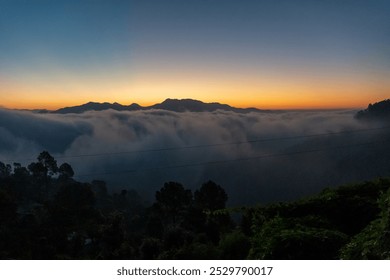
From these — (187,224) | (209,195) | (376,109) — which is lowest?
(187,224)

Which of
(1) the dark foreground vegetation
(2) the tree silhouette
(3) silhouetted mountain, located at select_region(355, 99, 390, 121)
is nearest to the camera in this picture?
(1) the dark foreground vegetation

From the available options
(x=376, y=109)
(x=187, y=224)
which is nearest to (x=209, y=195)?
(x=187, y=224)

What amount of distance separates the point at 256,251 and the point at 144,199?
4966 cm

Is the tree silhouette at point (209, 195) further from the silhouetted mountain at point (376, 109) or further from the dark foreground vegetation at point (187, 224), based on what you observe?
the silhouetted mountain at point (376, 109)

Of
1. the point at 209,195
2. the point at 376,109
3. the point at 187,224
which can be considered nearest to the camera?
the point at 376,109

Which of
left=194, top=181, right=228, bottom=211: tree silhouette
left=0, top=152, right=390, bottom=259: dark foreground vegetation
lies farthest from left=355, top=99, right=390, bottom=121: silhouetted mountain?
left=194, top=181, right=228, bottom=211: tree silhouette

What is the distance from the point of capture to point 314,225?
17.5 feet

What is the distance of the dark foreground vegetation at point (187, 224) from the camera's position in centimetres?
461

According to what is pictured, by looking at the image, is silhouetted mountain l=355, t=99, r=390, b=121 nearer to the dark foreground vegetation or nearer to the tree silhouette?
the dark foreground vegetation

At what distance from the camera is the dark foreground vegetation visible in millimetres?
4613

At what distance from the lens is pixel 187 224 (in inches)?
928

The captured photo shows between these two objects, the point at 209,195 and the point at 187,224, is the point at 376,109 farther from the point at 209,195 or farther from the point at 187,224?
the point at 209,195

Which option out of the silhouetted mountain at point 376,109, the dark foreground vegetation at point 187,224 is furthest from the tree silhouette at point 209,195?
the silhouetted mountain at point 376,109
